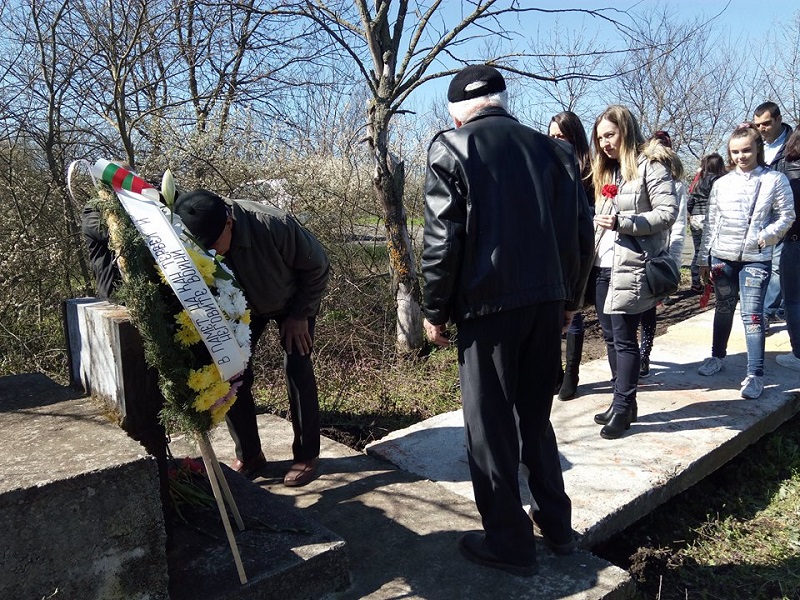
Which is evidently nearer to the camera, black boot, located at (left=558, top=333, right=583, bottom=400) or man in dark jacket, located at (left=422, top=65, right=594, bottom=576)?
man in dark jacket, located at (left=422, top=65, right=594, bottom=576)

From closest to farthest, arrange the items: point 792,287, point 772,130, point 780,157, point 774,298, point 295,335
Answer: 1. point 295,335
2. point 792,287
3. point 780,157
4. point 772,130
5. point 774,298

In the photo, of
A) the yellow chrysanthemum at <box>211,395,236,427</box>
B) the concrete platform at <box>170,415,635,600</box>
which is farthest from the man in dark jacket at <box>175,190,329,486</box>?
the yellow chrysanthemum at <box>211,395,236,427</box>

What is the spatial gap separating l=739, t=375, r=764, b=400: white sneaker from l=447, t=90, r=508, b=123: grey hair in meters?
3.02

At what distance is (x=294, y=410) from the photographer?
11.3ft

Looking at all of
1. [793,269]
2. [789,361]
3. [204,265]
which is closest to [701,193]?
[793,269]

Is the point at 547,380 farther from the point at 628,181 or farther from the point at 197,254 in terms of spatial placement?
the point at 628,181

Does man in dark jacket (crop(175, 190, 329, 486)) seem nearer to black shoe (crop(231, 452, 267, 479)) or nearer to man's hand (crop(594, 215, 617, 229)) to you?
black shoe (crop(231, 452, 267, 479))

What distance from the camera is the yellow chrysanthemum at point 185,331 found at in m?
2.18

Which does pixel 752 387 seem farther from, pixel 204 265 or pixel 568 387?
pixel 204 265

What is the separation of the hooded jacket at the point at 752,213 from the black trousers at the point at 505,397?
2.72 metres

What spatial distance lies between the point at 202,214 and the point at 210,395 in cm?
87

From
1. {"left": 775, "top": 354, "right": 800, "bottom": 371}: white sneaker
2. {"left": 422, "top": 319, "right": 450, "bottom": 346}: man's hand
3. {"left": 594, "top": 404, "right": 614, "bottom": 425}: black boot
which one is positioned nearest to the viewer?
{"left": 422, "top": 319, "right": 450, "bottom": 346}: man's hand

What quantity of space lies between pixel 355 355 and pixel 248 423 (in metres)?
2.49

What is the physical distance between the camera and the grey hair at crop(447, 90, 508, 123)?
249 centimetres
